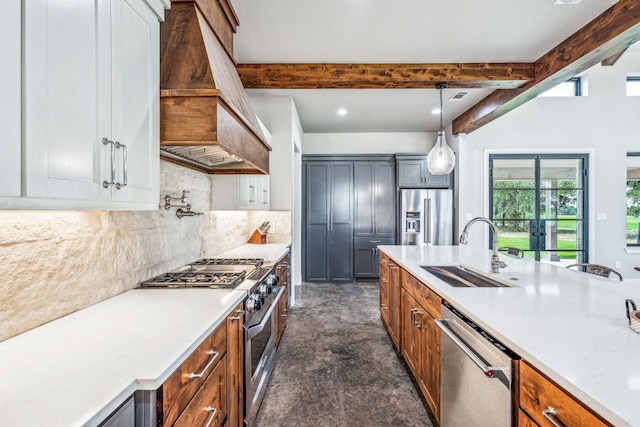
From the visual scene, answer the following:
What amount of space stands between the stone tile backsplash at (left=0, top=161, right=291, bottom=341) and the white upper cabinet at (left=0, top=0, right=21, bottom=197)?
0.47 metres

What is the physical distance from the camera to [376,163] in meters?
5.47

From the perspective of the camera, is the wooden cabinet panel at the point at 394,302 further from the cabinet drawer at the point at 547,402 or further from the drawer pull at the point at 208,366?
the drawer pull at the point at 208,366

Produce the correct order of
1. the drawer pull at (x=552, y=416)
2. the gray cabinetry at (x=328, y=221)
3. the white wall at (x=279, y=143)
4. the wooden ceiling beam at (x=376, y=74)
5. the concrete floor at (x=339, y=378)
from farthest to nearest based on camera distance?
1. the gray cabinetry at (x=328, y=221)
2. the white wall at (x=279, y=143)
3. the wooden ceiling beam at (x=376, y=74)
4. the concrete floor at (x=339, y=378)
5. the drawer pull at (x=552, y=416)

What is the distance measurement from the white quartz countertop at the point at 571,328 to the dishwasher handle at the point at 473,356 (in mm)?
120

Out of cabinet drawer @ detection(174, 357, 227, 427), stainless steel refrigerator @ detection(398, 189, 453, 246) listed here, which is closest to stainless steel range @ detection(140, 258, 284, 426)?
cabinet drawer @ detection(174, 357, 227, 427)

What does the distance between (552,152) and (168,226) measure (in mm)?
6400

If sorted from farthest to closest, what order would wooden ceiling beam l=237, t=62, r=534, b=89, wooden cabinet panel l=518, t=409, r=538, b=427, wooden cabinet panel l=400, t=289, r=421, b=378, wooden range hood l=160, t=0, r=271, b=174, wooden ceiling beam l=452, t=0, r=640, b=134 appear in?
wooden ceiling beam l=237, t=62, r=534, b=89 → wooden ceiling beam l=452, t=0, r=640, b=134 → wooden cabinet panel l=400, t=289, r=421, b=378 → wooden range hood l=160, t=0, r=271, b=174 → wooden cabinet panel l=518, t=409, r=538, b=427

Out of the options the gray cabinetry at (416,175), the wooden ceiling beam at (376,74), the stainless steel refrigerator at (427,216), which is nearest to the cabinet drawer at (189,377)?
the wooden ceiling beam at (376,74)

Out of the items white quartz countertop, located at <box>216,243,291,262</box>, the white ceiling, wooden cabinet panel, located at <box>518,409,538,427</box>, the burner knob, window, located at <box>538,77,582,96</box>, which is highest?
window, located at <box>538,77,582,96</box>

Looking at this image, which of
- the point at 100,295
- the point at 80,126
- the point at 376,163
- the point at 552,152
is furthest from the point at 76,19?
the point at 552,152

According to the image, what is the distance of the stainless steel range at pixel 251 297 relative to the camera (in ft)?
5.44

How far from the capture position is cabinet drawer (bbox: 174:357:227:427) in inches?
40.0

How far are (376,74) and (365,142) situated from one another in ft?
8.99

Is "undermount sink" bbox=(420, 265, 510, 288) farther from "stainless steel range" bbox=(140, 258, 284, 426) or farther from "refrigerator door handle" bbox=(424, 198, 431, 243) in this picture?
"refrigerator door handle" bbox=(424, 198, 431, 243)
